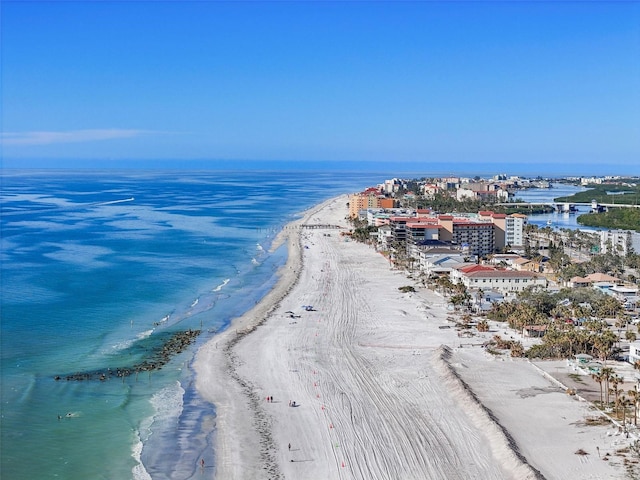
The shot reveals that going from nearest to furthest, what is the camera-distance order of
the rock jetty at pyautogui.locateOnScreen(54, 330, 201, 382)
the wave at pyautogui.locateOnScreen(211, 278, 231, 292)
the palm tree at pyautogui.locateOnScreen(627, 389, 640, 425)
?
the palm tree at pyautogui.locateOnScreen(627, 389, 640, 425) → the rock jetty at pyautogui.locateOnScreen(54, 330, 201, 382) → the wave at pyautogui.locateOnScreen(211, 278, 231, 292)

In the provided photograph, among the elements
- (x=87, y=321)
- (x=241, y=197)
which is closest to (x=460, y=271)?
(x=87, y=321)

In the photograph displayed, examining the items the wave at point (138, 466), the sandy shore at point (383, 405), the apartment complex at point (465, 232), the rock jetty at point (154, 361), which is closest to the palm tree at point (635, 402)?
the sandy shore at point (383, 405)

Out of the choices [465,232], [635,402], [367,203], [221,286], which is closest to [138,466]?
[635,402]

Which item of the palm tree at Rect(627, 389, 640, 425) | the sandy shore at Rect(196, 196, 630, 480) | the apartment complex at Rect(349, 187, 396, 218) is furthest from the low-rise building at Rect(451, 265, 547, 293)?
the apartment complex at Rect(349, 187, 396, 218)

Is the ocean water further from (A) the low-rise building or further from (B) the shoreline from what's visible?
(A) the low-rise building

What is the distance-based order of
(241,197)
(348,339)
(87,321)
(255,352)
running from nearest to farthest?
(255,352), (348,339), (87,321), (241,197)

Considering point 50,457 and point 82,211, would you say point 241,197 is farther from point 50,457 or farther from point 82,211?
point 50,457
